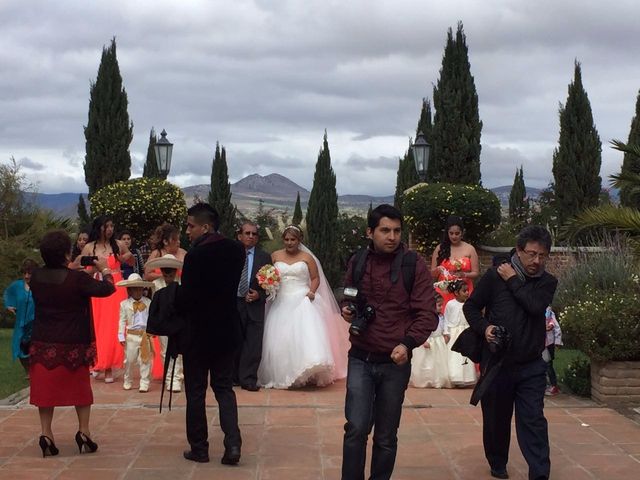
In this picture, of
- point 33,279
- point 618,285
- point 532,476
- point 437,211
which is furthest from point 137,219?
point 532,476

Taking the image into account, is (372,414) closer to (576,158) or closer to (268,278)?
(268,278)

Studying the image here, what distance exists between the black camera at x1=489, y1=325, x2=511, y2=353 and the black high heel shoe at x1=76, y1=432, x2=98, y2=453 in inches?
126

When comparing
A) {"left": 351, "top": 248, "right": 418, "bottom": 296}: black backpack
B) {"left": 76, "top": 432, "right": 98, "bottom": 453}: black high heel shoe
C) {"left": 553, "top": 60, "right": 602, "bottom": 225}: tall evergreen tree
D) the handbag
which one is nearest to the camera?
{"left": 351, "top": 248, "right": 418, "bottom": 296}: black backpack

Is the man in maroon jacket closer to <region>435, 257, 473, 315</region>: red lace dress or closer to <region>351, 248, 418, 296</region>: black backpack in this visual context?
<region>351, 248, 418, 296</region>: black backpack

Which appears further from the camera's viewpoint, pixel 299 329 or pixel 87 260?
pixel 299 329

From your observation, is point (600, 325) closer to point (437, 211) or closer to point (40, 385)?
point (40, 385)

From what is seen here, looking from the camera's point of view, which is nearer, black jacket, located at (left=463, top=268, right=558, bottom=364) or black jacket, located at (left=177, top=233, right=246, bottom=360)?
black jacket, located at (left=463, top=268, right=558, bottom=364)

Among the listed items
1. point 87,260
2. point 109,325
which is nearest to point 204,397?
point 87,260

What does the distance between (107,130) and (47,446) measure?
2298 cm

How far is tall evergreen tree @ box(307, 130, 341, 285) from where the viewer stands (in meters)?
34.4

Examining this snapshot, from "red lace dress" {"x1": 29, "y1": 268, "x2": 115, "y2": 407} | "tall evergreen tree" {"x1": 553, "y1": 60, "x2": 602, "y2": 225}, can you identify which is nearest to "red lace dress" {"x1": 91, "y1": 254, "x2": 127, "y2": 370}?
"red lace dress" {"x1": 29, "y1": 268, "x2": 115, "y2": 407}

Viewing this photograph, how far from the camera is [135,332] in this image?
1025 cm

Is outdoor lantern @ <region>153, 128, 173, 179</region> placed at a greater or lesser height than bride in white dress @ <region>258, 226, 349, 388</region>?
greater

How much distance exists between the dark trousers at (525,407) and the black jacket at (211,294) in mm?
1969
